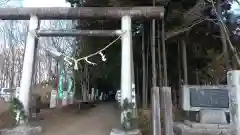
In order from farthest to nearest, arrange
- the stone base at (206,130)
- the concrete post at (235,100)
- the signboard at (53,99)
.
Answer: the signboard at (53,99) → the stone base at (206,130) → the concrete post at (235,100)

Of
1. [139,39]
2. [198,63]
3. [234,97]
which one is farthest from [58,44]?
[234,97]

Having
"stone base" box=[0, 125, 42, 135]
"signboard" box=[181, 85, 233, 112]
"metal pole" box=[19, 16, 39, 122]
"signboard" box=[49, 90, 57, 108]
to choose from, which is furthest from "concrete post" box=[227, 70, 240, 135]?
"signboard" box=[49, 90, 57, 108]

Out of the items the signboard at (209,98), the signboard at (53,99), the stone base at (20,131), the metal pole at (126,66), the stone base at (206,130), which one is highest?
the metal pole at (126,66)

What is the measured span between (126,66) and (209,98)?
8.85 feet

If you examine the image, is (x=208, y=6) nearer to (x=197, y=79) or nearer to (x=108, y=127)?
(x=197, y=79)

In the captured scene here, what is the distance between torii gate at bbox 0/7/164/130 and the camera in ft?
23.3

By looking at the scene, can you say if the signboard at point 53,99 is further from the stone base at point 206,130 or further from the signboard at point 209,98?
the signboard at point 209,98

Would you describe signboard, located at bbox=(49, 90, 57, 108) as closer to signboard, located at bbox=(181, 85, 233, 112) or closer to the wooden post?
signboard, located at bbox=(181, 85, 233, 112)

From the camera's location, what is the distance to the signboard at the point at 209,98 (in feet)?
23.3

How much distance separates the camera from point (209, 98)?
286 inches

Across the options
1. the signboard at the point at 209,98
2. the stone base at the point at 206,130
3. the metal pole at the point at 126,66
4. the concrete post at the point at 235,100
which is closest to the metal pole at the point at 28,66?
the metal pole at the point at 126,66

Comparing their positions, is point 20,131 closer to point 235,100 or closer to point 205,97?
point 205,97

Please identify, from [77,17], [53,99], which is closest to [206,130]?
[77,17]

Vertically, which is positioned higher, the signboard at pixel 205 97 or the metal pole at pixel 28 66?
the metal pole at pixel 28 66
